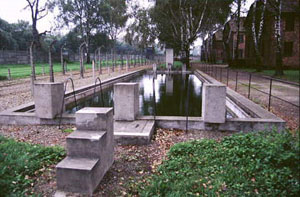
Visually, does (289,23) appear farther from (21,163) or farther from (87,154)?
(21,163)

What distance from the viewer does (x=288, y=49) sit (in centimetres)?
2833

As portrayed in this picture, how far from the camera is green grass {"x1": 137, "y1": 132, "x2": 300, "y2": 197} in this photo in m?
3.45

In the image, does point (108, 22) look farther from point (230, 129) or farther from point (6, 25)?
point (230, 129)

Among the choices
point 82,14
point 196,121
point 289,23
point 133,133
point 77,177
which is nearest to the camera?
point 77,177

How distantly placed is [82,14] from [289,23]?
3503 centimetres

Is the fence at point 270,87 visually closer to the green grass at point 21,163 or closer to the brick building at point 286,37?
the green grass at point 21,163

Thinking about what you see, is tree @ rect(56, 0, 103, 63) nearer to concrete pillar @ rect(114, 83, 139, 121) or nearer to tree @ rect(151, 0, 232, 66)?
tree @ rect(151, 0, 232, 66)

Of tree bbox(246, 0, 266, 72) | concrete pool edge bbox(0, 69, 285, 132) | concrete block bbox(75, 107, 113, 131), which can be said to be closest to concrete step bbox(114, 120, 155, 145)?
concrete pool edge bbox(0, 69, 285, 132)

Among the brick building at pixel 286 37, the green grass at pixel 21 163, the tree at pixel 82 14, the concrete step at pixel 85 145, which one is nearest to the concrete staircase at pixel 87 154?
the concrete step at pixel 85 145

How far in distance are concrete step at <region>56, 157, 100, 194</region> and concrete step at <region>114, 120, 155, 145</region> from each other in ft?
6.69

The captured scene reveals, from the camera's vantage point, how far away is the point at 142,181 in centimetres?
415

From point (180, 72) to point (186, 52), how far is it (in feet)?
17.4

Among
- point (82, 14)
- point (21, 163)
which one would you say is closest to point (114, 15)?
point (82, 14)

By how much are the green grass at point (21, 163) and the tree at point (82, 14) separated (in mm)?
43563
